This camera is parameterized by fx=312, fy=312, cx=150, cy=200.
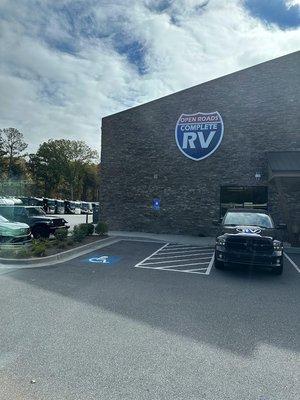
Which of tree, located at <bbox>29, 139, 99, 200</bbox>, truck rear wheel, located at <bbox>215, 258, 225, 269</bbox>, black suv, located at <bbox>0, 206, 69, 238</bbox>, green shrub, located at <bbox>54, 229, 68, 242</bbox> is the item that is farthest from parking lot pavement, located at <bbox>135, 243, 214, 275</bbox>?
tree, located at <bbox>29, 139, 99, 200</bbox>

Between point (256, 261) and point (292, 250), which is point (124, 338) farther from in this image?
point (292, 250)

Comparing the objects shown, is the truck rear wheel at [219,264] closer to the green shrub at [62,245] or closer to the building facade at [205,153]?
the green shrub at [62,245]

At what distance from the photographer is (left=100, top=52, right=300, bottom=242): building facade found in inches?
670

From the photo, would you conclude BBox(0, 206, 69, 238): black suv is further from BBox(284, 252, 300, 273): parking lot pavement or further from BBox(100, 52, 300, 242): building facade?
BBox(284, 252, 300, 273): parking lot pavement

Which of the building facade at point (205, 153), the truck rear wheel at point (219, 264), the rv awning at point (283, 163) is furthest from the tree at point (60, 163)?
the truck rear wheel at point (219, 264)

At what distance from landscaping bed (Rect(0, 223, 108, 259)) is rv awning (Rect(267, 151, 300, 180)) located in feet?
29.3

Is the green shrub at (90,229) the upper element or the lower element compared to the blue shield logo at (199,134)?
lower

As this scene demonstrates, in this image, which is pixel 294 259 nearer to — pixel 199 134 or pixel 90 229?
pixel 199 134

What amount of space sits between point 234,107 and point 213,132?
5.92 feet

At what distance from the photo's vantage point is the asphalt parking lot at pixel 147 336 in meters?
3.39

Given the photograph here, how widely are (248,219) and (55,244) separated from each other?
7400 mm

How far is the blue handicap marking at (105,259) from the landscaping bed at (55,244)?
1.45 metres

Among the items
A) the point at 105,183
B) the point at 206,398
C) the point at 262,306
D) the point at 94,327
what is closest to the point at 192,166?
the point at 105,183

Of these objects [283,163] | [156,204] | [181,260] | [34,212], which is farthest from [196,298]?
[156,204]
